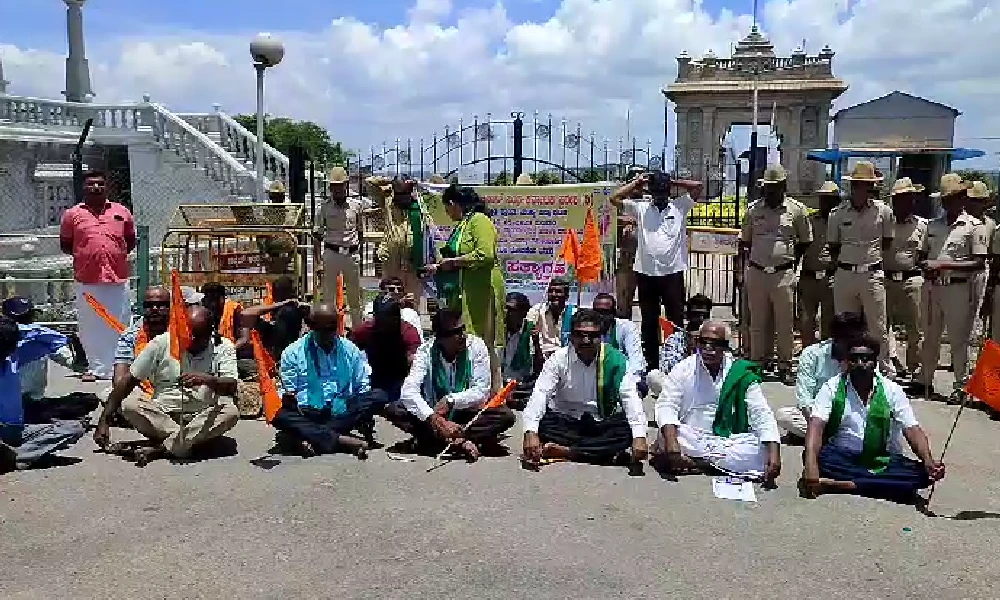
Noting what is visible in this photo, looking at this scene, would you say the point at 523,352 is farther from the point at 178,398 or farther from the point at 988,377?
the point at 988,377

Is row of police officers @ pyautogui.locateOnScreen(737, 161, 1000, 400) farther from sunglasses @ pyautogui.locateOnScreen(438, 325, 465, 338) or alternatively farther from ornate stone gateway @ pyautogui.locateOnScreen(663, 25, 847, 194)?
ornate stone gateway @ pyautogui.locateOnScreen(663, 25, 847, 194)

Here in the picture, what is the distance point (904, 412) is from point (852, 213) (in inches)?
118

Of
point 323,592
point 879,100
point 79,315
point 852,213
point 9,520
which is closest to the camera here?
point 323,592

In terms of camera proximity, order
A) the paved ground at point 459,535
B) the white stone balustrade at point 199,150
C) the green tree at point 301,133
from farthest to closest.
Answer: the green tree at point 301,133 → the white stone balustrade at point 199,150 → the paved ground at point 459,535

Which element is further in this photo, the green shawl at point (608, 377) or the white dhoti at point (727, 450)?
the green shawl at point (608, 377)

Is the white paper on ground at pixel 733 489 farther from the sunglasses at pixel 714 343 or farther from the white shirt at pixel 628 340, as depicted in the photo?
the white shirt at pixel 628 340

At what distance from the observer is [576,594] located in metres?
4.25

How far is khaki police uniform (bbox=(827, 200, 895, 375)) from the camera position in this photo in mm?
8141

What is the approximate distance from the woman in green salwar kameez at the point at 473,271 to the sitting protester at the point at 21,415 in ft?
9.25

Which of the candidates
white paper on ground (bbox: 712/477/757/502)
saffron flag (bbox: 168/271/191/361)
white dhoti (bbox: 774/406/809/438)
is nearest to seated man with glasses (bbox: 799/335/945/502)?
white paper on ground (bbox: 712/477/757/502)

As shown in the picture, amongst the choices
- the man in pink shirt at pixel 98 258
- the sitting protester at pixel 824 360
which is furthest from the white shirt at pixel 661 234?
the man in pink shirt at pixel 98 258

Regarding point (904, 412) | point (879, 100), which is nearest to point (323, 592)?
point (904, 412)

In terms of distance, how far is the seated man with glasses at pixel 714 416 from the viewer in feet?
19.4

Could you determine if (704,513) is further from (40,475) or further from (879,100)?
(879,100)
